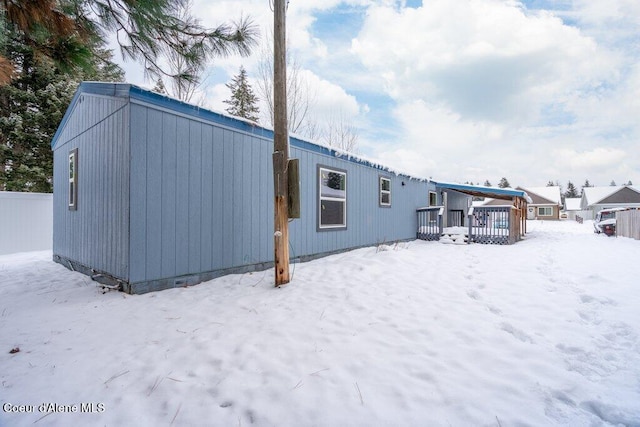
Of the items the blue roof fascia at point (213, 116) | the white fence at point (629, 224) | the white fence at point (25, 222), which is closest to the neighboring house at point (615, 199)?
the white fence at point (629, 224)

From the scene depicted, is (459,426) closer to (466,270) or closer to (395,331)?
(395,331)

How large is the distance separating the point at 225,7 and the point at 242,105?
16730 mm

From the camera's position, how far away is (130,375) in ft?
6.40

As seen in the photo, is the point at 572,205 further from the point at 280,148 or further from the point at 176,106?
the point at 176,106

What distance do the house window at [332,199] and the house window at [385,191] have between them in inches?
79.9

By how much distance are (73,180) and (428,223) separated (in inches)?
414

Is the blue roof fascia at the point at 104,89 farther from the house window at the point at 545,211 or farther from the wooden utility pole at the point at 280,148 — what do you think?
the house window at the point at 545,211

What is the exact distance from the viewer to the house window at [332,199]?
6.48m

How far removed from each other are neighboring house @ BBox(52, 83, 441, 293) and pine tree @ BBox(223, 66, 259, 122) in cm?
1468

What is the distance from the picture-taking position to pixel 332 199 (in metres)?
6.82

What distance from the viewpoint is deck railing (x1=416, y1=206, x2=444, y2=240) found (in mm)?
10336

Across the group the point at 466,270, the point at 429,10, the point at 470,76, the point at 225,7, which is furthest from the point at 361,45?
the point at 466,270

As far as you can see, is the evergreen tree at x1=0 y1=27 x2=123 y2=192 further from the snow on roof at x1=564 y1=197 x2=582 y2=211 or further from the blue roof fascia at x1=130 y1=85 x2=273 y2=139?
the snow on roof at x1=564 y1=197 x2=582 y2=211

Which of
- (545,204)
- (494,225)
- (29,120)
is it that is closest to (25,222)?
(29,120)
